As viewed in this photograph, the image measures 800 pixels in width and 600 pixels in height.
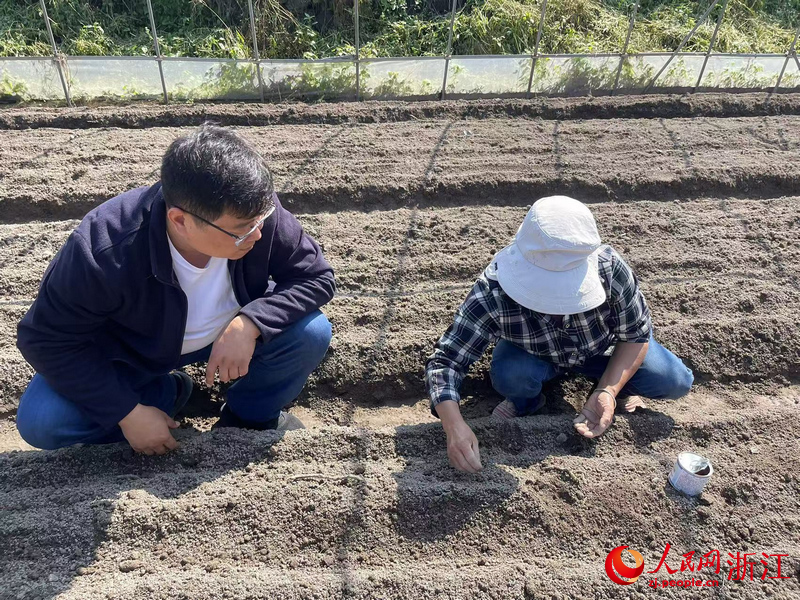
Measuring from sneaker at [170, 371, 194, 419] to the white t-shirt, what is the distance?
0.29 metres

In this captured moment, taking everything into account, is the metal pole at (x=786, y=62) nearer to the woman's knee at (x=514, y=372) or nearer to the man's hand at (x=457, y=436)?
the woman's knee at (x=514, y=372)

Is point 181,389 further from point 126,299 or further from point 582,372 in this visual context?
point 582,372

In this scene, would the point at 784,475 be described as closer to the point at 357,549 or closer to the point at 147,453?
the point at 357,549

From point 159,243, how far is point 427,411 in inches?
51.1

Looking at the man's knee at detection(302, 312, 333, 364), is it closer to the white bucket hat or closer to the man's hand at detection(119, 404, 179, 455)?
the man's hand at detection(119, 404, 179, 455)

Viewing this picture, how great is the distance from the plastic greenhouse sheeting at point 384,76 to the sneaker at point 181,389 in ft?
9.90

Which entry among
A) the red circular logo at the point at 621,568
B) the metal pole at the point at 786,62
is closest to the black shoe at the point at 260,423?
the red circular logo at the point at 621,568

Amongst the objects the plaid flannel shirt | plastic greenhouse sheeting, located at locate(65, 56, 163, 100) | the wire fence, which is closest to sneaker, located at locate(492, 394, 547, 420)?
the plaid flannel shirt

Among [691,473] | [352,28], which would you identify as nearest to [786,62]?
[352,28]

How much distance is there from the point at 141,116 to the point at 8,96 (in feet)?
3.82

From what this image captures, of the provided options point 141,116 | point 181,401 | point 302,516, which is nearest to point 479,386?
point 302,516

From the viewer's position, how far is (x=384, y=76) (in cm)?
473

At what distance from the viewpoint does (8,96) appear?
4.50 m

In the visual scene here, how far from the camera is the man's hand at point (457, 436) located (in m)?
1.82
